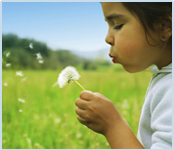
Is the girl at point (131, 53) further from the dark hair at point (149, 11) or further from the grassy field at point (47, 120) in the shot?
the grassy field at point (47, 120)

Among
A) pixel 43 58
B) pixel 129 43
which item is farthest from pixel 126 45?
pixel 43 58

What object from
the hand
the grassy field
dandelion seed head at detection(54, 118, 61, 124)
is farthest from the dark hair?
dandelion seed head at detection(54, 118, 61, 124)

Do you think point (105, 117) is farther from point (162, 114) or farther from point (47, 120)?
point (47, 120)

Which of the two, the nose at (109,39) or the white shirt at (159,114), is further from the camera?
the nose at (109,39)

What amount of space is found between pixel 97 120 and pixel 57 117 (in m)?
0.91

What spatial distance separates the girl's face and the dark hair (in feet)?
0.05

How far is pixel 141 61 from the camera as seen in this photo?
30.1 inches

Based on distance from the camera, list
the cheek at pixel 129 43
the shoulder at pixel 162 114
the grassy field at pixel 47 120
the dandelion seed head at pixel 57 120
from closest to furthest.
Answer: the shoulder at pixel 162 114 < the cheek at pixel 129 43 < the grassy field at pixel 47 120 < the dandelion seed head at pixel 57 120

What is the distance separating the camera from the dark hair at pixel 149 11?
29.2 inches

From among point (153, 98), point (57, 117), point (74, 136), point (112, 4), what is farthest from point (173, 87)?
point (57, 117)

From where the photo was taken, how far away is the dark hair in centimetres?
74

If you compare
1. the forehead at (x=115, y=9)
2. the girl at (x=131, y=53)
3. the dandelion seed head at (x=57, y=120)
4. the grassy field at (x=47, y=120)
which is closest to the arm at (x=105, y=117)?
the girl at (x=131, y=53)

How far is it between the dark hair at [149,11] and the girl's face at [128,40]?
14mm

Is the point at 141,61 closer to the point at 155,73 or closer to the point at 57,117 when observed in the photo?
the point at 155,73
